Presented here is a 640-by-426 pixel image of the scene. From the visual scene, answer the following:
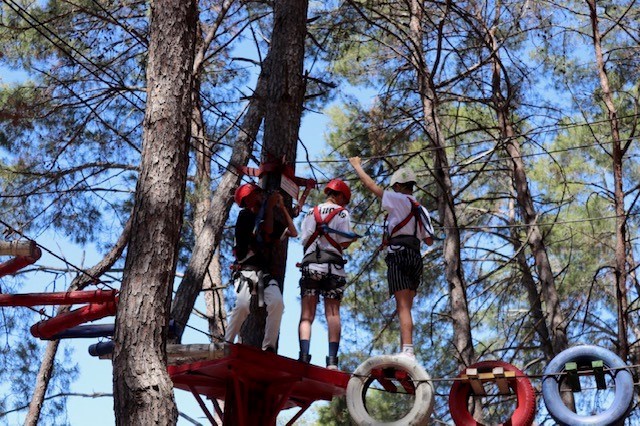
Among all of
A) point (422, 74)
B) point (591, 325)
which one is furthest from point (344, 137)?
point (591, 325)

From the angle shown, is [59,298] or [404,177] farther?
[59,298]

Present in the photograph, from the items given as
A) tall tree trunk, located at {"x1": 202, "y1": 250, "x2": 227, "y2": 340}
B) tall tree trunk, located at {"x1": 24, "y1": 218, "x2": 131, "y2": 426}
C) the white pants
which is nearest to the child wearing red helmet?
the white pants

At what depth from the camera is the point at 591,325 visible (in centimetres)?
1412

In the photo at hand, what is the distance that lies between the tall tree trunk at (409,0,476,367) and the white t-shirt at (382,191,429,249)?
3.48 metres

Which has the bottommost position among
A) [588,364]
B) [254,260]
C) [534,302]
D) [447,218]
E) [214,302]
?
[588,364]

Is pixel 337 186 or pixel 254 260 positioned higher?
pixel 337 186

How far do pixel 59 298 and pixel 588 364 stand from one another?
443 cm

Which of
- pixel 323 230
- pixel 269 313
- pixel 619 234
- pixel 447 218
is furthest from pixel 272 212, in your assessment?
pixel 619 234

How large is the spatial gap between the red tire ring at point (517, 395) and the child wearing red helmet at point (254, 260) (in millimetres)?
1428

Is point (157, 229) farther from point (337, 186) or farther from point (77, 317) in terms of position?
point (77, 317)

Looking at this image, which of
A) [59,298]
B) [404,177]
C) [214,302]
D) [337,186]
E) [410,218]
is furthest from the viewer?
[214,302]

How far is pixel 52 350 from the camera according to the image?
1342 centimetres

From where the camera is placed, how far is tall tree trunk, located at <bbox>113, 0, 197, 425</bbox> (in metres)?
5.88

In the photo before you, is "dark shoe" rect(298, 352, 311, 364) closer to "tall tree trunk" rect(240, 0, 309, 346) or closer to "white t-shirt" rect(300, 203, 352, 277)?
"white t-shirt" rect(300, 203, 352, 277)
